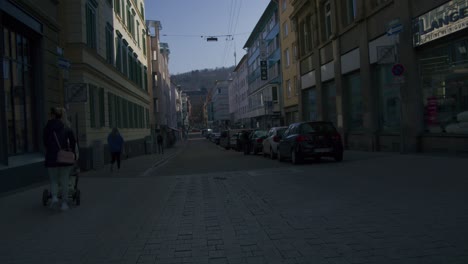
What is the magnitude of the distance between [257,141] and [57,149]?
60.8 ft

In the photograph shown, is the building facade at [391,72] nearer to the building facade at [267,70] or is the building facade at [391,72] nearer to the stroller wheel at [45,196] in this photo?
the stroller wheel at [45,196]

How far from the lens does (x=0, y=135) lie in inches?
410

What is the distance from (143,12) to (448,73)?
3214 centimetres

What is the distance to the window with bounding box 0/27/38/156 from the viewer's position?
37.9ft

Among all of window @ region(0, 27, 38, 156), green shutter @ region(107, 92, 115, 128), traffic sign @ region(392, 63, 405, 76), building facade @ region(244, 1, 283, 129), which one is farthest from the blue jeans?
building facade @ region(244, 1, 283, 129)

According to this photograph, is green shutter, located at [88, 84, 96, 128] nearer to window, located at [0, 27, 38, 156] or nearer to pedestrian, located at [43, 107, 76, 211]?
window, located at [0, 27, 38, 156]

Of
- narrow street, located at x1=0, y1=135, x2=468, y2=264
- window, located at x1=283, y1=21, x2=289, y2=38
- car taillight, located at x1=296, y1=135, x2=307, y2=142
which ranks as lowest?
narrow street, located at x1=0, y1=135, x2=468, y2=264

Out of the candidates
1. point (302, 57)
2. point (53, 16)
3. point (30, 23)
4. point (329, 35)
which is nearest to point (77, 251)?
point (30, 23)

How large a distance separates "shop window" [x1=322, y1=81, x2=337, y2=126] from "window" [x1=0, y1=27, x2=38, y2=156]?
17346mm

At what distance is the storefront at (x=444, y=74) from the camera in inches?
534

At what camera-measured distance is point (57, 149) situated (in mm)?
7789

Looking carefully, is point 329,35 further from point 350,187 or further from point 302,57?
point 350,187

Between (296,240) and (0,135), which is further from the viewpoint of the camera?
(0,135)

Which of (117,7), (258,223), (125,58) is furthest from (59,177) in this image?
(125,58)
